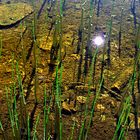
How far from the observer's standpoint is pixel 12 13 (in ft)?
10.3

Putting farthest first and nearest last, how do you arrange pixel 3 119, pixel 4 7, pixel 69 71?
pixel 4 7 → pixel 69 71 → pixel 3 119

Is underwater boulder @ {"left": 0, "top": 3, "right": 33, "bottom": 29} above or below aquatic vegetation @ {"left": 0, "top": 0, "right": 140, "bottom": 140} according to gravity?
above

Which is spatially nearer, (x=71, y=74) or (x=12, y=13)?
(x=71, y=74)

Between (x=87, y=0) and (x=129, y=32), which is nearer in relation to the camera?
(x=129, y=32)

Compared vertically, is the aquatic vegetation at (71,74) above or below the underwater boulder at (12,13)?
below

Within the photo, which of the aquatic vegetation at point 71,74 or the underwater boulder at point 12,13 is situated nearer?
the aquatic vegetation at point 71,74

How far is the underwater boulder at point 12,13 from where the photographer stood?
2.97 metres

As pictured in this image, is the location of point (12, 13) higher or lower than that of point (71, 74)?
higher

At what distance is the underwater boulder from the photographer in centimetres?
297

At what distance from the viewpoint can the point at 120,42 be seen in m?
2.84

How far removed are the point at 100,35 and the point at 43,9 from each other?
0.84 meters

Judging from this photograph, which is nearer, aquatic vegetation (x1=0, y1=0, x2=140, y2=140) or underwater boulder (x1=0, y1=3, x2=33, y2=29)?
aquatic vegetation (x1=0, y1=0, x2=140, y2=140)

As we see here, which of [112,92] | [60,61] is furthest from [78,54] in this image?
[112,92]

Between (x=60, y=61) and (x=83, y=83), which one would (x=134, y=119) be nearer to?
(x=83, y=83)
